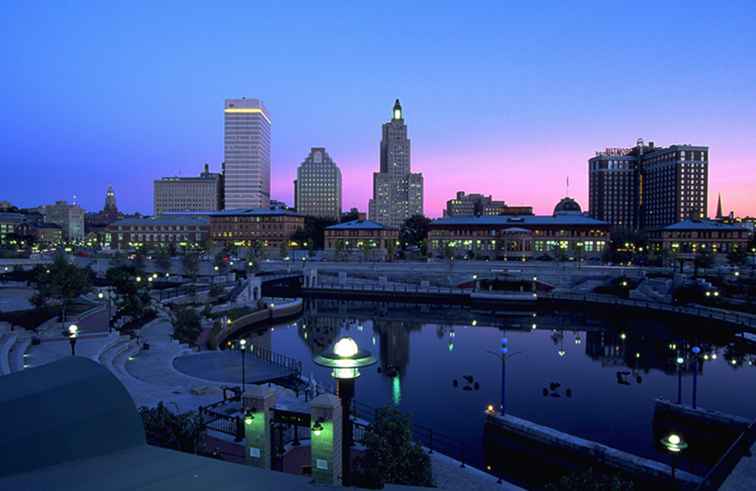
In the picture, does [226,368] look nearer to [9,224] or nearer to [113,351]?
[113,351]

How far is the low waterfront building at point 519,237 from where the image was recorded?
135 meters

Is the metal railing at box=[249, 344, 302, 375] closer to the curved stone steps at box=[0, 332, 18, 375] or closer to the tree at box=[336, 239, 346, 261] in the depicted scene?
the curved stone steps at box=[0, 332, 18, 375]

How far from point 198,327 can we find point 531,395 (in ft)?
94.1

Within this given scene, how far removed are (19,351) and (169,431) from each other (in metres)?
21.2

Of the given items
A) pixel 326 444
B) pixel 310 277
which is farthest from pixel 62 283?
pixel 310 277

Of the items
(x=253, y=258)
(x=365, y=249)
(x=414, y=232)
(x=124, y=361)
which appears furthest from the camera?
(x=414, y=232)

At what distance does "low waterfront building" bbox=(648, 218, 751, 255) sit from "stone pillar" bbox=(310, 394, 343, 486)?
134 metres

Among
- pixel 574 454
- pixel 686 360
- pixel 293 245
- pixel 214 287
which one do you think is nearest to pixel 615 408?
pixel 574 454

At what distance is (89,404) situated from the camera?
432 inches

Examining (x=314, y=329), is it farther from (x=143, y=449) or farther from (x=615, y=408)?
(x=143, y=449)

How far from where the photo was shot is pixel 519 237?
451 ft

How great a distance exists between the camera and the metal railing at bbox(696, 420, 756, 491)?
18750mm

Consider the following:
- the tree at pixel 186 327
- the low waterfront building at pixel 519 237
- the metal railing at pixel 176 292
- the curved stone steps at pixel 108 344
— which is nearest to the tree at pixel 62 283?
the curved stone steps at pixel 108 344

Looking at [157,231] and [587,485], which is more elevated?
[157,231]
